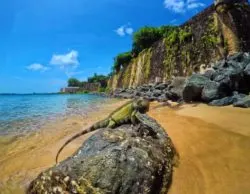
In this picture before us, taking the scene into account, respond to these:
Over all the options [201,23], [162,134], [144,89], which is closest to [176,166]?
[162,134]

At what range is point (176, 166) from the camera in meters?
3.80

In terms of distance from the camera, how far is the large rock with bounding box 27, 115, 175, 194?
2.76 metres

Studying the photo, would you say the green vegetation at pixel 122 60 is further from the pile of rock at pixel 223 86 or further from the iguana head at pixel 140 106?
the iguana head at pixel 140 106

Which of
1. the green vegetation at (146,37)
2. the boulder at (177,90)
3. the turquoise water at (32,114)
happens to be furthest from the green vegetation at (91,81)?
the boulder at (177,90)

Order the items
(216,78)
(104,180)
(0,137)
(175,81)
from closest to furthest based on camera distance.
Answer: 1. (104,180)
2. (0,137)
3. (216,78)
4. (175,81)

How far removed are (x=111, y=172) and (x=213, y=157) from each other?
2071 millimetres

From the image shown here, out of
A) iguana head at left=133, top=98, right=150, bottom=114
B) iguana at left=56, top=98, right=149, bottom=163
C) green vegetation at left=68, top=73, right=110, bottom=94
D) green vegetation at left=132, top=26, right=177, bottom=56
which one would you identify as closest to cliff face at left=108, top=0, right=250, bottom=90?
iguana head at left=133, top=98, right=150, bottom=114

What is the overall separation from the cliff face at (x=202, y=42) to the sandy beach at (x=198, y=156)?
11444 mm

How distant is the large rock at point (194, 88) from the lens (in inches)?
448

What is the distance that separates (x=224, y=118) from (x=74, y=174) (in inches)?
215

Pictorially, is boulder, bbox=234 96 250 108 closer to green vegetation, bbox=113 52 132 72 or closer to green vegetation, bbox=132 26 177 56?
green vegetation, bbox=132 26 177 56

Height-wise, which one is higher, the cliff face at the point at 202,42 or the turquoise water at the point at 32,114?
the cliff face at the point at 202,42

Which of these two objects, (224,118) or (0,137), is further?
(0,137)

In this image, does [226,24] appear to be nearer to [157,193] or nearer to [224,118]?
[224,118]
